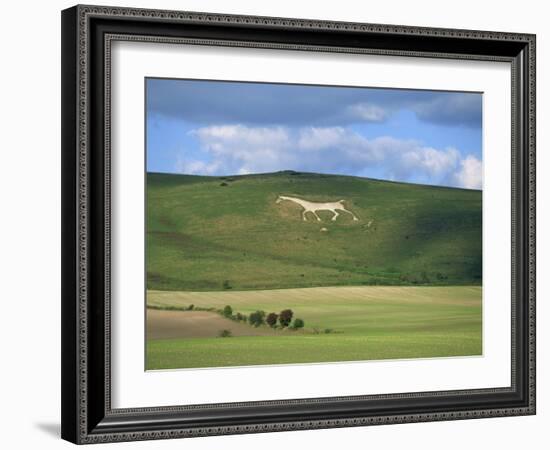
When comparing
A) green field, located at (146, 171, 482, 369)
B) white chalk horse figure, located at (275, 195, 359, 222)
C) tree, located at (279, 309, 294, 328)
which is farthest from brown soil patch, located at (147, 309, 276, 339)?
white chalk horse figure, located at (275, 195, 359, 222)

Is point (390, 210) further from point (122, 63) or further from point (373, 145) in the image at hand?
point (122, 63)

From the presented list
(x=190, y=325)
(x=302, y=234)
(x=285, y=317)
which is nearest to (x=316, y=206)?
(x=302, y=234)

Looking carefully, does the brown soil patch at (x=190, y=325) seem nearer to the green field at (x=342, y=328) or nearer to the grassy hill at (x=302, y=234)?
the green field at (x=342, y=328)

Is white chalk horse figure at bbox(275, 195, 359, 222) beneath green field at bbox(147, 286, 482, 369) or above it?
above

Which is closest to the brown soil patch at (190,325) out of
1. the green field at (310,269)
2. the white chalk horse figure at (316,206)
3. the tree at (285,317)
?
the green field at (310,269)

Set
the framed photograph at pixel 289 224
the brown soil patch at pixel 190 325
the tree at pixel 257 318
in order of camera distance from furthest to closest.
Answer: the tree at pixel 257 318, the brown soil patch at pixel 190 325, the framed photograph at pixel 289 224

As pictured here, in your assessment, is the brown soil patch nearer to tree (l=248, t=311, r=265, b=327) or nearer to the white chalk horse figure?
tree (l=248, t=311, r=265, b=327)
